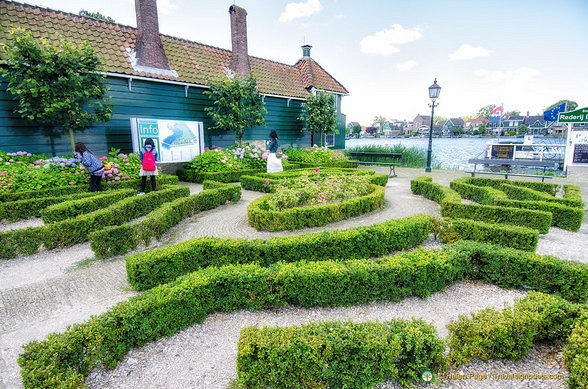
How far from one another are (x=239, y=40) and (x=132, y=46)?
598cm

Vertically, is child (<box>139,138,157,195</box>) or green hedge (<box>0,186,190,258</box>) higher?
child (<box>139,138,157,195</box>)

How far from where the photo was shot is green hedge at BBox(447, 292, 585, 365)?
304 centimetres

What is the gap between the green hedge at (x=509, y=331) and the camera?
304 cm

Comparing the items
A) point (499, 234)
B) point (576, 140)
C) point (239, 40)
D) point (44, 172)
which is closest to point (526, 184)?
point (499, 234)

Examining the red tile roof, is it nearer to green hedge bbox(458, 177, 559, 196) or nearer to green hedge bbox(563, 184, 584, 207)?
green hedge bbox(458, 177, 559, 196)

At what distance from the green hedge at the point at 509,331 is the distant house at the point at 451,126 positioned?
100286 mm

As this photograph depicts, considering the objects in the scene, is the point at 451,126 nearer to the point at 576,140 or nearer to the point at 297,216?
the point at 576,140

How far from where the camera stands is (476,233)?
19.2 feet

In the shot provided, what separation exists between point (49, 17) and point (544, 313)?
17.4 meters

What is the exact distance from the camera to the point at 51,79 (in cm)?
950

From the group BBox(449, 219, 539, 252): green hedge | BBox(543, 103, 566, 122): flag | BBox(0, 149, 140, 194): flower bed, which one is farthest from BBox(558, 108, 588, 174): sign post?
BBox(0, 149, 140, 194): flower bed

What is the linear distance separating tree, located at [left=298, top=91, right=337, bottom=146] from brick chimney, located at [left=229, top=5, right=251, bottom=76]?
4.46 metres

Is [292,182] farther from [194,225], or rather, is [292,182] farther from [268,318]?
[268,318]

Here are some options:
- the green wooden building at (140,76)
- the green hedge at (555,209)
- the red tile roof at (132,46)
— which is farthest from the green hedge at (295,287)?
the green wooden building at (140,76)
